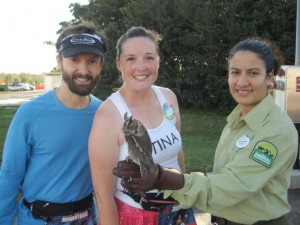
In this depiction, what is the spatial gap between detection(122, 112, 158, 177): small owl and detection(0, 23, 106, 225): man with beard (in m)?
0.81

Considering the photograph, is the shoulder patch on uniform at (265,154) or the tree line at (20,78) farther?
the tree line at (20,78)

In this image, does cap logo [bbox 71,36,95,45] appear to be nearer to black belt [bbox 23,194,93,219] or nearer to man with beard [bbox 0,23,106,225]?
man with beard [bbox 0,23,106,225]

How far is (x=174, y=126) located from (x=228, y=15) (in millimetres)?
11179

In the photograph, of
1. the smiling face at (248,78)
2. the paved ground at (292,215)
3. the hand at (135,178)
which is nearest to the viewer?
the hand at (135,178)

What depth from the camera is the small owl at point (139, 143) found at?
157 centimetres

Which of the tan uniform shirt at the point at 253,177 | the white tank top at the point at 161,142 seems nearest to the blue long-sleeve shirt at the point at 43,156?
the white tank top at the point at 161,142

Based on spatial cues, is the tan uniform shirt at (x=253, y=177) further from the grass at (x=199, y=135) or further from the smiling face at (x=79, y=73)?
the grass at (x=199, y=135)

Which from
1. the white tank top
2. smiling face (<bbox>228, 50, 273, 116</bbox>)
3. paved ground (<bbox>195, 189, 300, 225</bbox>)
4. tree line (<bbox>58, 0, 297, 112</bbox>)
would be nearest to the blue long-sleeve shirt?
the white tank top

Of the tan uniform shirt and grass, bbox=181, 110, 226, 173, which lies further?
grass, bbox=181, 110, 226, 173

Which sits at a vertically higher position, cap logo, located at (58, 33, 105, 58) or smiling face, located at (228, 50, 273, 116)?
cap logo, located at (58, 33, 105, 58)

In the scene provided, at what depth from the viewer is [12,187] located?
7.65 feet

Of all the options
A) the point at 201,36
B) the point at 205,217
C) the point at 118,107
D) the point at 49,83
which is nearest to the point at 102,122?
the point at 118,107

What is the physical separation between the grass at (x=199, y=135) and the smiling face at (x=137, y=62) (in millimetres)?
4584

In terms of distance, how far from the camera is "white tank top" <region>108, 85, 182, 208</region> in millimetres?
2281
